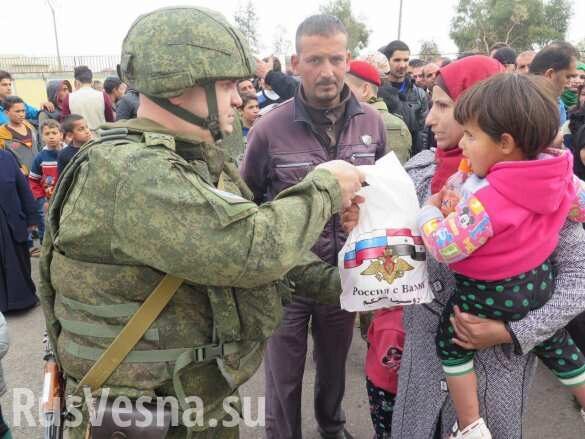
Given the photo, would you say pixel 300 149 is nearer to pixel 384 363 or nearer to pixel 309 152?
pixel 309 152

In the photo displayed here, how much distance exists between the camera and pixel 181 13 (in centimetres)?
152

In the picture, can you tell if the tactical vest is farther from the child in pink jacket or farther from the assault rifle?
the child in pink jacket

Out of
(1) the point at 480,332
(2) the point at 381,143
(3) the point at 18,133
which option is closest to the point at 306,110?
(2) the point at 381,143

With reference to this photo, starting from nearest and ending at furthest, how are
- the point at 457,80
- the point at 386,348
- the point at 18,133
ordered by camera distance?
the point at 457,80 → the point at 386,348 → the point at 18,133

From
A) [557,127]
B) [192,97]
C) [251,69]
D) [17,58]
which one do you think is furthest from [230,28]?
[17,58]

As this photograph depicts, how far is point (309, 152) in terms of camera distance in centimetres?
254

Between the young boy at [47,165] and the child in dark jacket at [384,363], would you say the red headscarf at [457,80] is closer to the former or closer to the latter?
the child in dark jacket at [384,363]

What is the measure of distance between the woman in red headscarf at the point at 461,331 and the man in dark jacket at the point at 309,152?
24.6 inches

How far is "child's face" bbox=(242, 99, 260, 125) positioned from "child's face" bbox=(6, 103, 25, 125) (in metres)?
3.19

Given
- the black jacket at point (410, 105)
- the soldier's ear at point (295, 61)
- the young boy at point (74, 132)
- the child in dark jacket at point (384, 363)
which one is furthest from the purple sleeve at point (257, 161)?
the young boy at point (74, 132)

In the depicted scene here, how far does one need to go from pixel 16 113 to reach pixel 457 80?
21.9 feet

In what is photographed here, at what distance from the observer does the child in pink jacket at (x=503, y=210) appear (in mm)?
1443

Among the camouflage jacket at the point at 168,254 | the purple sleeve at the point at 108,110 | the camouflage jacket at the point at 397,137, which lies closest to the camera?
the camouflage jacket at the point at 168,254

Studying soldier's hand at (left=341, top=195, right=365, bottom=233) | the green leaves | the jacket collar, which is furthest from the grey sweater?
the green leaves
